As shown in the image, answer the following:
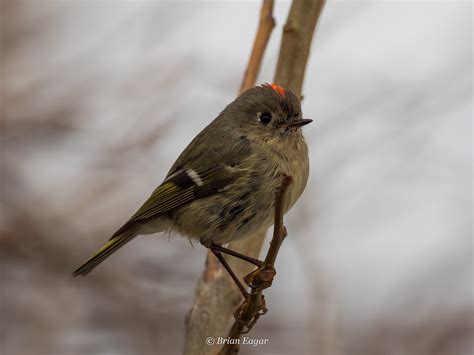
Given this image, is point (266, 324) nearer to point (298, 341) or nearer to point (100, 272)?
point (298, 341)

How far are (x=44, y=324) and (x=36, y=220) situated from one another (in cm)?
42

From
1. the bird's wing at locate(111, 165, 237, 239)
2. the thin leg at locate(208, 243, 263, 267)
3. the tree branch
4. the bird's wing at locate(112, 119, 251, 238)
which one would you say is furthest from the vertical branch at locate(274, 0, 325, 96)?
the thin leg at locate(208, 243, 263, 267)

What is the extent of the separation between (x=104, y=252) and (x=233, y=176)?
0.44 m

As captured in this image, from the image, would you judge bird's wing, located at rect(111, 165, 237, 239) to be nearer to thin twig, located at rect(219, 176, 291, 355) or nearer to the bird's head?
the bird's head

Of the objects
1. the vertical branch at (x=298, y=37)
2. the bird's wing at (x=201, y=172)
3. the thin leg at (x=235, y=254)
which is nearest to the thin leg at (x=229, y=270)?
the thin leg at (x=235, y=254)

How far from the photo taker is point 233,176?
1.78 metres

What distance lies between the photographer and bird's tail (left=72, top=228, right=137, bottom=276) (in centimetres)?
183

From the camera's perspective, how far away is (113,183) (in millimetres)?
2752

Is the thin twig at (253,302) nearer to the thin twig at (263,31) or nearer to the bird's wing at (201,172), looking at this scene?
the bird's wing at (201,172)

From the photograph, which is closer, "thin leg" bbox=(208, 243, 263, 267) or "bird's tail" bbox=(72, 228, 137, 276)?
"thin leg" bbox=(208, 243, 263, 267)

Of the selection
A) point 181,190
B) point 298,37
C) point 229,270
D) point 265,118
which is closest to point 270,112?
point 265,118

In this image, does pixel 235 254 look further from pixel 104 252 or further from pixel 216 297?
pixel 104 252

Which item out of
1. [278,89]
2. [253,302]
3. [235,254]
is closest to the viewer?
[253,302]

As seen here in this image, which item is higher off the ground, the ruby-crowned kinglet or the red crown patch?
the red crown patch
